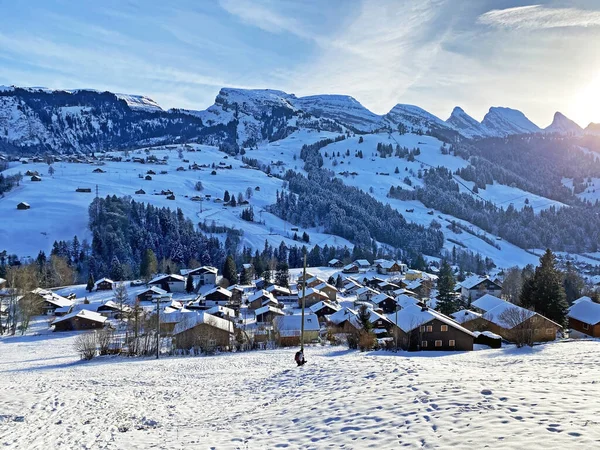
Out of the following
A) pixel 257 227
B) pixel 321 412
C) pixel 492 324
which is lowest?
pixel 492 324

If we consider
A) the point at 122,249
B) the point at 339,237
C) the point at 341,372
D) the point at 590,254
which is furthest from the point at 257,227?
the point at 590,254

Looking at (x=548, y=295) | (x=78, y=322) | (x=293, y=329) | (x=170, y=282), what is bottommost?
(x=78, y=322)

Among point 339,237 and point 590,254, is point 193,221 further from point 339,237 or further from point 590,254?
point 590,254

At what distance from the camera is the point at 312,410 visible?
42.3 feet

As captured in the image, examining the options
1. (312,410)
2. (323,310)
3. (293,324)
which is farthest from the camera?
(323,310)

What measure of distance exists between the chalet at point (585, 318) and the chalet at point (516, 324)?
12.7 ft

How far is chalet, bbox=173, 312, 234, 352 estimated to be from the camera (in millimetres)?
39156

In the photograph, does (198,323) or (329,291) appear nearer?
(198,323)

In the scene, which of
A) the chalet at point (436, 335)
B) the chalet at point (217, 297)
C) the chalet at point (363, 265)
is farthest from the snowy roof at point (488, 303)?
the chalet at point (363, 265)

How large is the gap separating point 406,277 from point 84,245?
290 feet

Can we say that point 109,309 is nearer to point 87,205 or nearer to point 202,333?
point 202,333

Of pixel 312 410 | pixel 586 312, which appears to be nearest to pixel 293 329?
pixel 312 410

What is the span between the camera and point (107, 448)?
38.8 ft

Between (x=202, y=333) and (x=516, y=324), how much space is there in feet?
103
